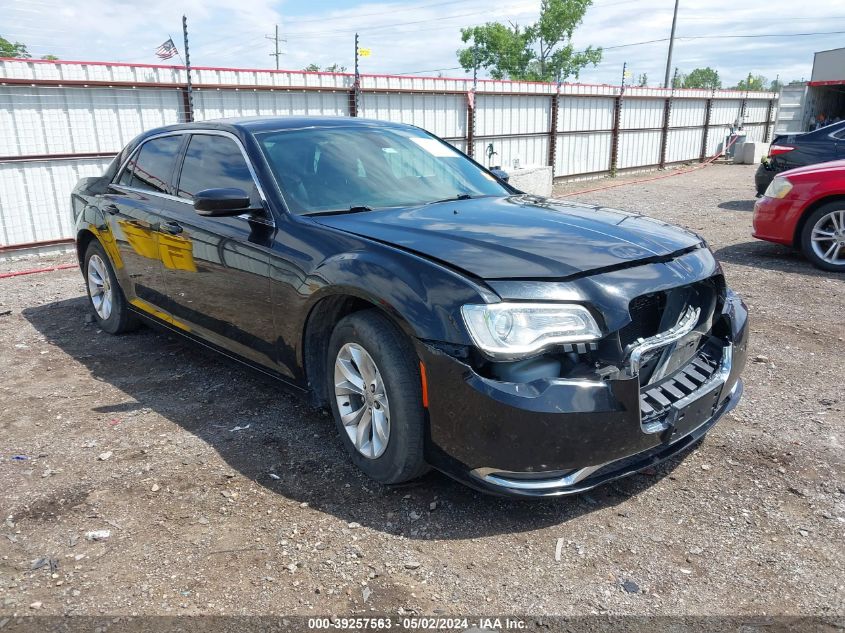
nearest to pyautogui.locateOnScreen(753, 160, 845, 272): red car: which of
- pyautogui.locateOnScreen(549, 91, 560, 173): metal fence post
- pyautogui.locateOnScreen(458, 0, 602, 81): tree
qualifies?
pyautogui.locateOnScreen(549, 91, 560, 173): metal fence post

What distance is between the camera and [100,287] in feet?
19.0

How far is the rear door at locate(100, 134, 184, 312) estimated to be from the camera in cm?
465

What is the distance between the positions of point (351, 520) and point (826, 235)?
6551 millimetres

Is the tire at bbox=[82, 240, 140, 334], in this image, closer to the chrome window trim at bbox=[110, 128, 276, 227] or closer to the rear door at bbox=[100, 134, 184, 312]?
the rear door at bbox=[100, 134, 184, 312]

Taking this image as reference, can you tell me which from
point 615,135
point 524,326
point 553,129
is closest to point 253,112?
point 553,129

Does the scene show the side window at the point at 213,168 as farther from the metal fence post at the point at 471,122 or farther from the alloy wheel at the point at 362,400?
the metal fence post at the point at 471,122

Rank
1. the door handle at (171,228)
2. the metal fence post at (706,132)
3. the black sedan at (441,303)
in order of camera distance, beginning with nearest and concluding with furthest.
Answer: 1. the black sedan at (441,303)
2. the door handle at (171,228)
3. the metal fence post at (706,132)

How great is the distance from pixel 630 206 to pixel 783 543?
10995 millimetres

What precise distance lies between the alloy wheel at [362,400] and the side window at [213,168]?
1147mm

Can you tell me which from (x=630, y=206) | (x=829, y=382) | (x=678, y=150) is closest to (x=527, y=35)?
(x=678, y=150)

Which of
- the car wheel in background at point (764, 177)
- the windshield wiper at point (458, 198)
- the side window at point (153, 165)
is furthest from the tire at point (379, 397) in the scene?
the car wheel in background at point (764, 177)

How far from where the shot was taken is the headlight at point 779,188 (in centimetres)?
745

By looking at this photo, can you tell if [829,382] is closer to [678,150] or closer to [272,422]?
[272,422]

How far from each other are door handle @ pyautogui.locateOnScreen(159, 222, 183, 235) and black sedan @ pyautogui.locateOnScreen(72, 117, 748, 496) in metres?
0.02
